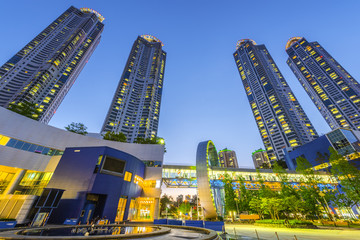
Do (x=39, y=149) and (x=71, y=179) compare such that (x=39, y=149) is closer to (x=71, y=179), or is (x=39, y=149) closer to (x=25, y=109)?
(x=71, y=179)

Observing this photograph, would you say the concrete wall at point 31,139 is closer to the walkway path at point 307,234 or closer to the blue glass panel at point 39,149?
the blue glass panel at point 39,149

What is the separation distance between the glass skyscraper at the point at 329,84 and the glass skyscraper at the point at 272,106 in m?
16.9

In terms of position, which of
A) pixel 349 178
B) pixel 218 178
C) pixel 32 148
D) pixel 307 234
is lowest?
pixel 307 234

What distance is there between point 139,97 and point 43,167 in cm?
9986

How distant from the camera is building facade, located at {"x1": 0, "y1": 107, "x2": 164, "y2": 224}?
21594mm

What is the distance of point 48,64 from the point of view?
9612 centimetres

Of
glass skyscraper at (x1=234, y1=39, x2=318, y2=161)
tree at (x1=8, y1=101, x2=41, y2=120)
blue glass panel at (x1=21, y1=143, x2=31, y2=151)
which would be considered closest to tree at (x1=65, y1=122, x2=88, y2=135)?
tree at (x1=8, y1=101, x2=41, y2=120)

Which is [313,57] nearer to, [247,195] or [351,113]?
[351,113]

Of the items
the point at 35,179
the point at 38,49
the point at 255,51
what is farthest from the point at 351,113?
the point at 38,49

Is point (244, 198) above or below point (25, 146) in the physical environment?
below

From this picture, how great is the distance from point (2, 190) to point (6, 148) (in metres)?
7.42

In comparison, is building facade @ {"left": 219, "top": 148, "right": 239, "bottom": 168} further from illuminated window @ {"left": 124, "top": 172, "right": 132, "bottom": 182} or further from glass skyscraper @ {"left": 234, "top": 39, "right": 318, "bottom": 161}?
illuminated window @ {"left": 124, "top": 172, "right": 132, "bottom": 182}

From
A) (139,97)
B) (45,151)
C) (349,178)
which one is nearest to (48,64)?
(139,97)

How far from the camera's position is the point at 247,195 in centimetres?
3825
